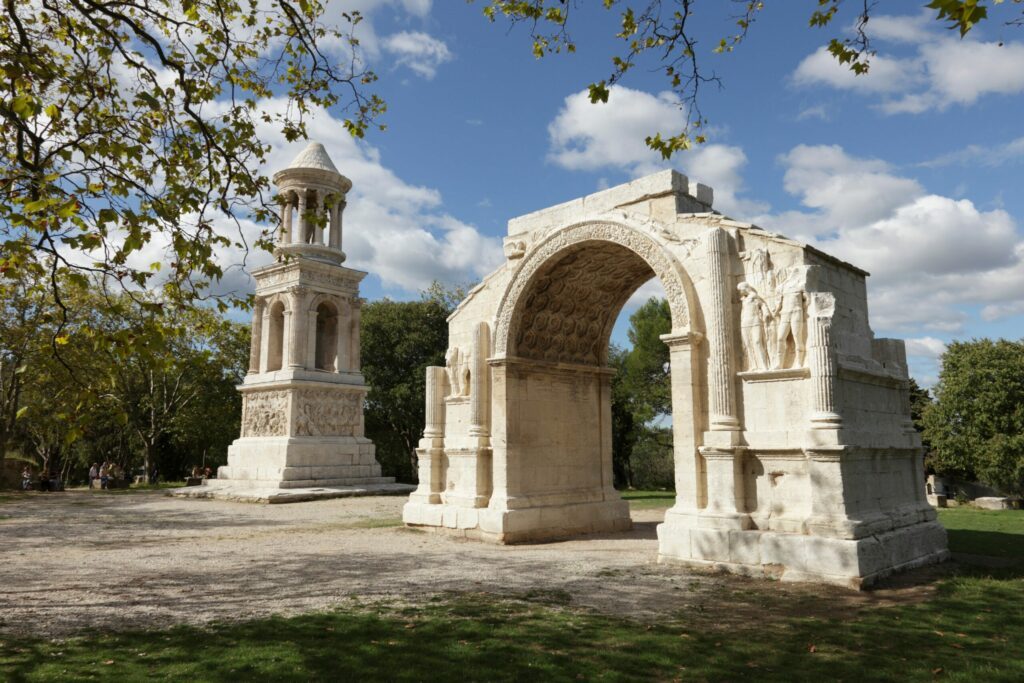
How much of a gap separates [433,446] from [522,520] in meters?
2.62

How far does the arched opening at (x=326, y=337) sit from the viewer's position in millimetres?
25203

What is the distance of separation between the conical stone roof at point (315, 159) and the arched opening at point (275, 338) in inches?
204

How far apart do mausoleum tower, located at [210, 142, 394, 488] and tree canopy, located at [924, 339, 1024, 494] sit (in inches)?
883

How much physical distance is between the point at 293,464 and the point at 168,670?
17.6 meters

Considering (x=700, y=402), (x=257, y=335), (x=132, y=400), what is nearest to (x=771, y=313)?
(x=700, y=402)

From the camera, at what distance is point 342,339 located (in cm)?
2495

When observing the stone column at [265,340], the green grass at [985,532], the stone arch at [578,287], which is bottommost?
the green grass at [985,532]

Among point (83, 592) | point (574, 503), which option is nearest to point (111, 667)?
point (83, 592)

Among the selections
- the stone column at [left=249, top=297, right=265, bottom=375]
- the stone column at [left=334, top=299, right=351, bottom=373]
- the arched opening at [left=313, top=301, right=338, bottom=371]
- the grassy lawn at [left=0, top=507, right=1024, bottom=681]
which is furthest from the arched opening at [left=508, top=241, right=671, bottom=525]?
the stone column at [left=249, top=297, right=265, bottom=375]

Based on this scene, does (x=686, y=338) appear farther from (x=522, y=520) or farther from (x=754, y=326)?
(x=522, y=520)

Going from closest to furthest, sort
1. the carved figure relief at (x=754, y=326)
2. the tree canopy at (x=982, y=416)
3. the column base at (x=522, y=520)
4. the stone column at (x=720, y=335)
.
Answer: the carved figure relief at (x=754, y=326) → the stone column at (x=720, y=335) → the column base at (x=522, y=520) → the tree canopy at (x=982, y=416)

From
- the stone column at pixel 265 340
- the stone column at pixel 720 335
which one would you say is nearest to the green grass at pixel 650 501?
the stone column at pixel 720 335

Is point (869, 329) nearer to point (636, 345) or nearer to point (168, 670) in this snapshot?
point (168, 670)

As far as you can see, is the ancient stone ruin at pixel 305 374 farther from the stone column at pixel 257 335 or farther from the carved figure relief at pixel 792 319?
the carved figure relief at pixel 792 319
